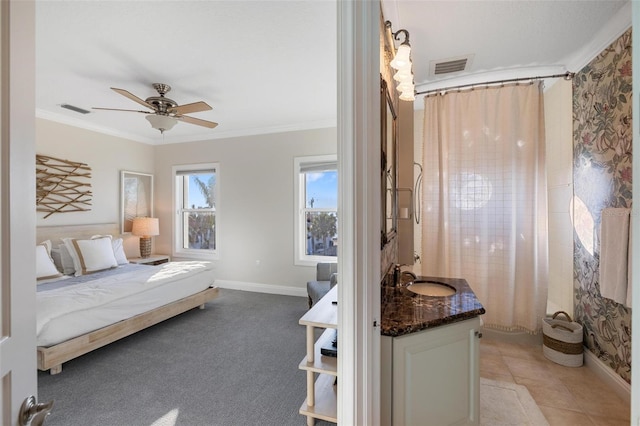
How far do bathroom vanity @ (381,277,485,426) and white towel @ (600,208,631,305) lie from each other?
1.10 meters

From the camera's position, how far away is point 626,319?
191cm

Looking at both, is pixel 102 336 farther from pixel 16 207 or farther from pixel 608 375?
Answer: pixel 608 375

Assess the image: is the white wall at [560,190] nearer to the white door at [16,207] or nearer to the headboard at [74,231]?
the white door at [16,207]

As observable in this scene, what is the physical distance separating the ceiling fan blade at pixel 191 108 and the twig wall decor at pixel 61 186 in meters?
2.28

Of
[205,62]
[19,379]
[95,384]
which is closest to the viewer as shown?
[19,379]

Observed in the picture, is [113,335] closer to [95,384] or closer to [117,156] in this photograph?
[95,384]

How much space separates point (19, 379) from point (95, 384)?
6.75ft

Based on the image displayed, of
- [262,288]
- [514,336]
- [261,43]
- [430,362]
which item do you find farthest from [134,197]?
[514,336]

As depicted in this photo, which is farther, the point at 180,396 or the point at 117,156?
the point at 117,156

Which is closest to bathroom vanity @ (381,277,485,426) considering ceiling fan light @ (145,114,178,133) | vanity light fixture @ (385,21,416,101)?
vanity light fixture @ (385,21,416,101)

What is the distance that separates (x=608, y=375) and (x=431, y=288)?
1.51 metres

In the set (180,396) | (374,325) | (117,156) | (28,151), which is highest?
(117,156)

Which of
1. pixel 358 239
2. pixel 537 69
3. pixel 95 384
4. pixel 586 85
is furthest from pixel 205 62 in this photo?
pixel 586 85

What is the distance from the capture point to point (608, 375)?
2.09 meters
